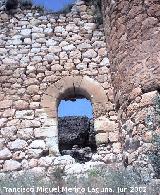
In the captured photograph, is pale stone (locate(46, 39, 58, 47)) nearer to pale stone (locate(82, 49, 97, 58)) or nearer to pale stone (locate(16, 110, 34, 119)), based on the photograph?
pale stone (locate(82, 49, 97, 58))

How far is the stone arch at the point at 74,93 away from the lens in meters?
7.46

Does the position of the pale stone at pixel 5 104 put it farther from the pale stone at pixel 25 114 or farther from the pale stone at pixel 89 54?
the pale stone at pixel 89 54

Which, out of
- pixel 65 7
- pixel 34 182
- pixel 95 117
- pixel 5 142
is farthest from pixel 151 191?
pixel 65 7

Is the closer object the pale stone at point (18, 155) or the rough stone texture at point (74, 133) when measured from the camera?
the pale stone at point (18, 155)

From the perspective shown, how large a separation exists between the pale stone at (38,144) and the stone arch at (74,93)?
42 centimetres

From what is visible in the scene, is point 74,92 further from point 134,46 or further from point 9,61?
point 134,46

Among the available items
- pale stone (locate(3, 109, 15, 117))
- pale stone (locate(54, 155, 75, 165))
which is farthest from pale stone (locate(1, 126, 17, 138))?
pale stone (locate(54, 155, 75, 165))

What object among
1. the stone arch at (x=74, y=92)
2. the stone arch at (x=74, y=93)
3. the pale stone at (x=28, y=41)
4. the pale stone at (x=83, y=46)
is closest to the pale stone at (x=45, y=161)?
the stone arch at (x=74, y=93)

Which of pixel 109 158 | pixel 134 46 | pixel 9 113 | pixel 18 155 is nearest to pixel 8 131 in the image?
pixel 9 113

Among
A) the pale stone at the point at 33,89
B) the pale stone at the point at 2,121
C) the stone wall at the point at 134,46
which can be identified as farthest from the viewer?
the pale stone at the point at 33,89

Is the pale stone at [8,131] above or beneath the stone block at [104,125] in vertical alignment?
beneath

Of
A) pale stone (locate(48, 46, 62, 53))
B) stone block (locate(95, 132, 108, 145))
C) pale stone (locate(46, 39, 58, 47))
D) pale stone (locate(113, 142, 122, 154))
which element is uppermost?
pale stone (locate(46, 39, 58, 47))

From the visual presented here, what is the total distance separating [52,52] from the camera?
812cm

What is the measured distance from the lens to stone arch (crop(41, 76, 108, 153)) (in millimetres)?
7465
